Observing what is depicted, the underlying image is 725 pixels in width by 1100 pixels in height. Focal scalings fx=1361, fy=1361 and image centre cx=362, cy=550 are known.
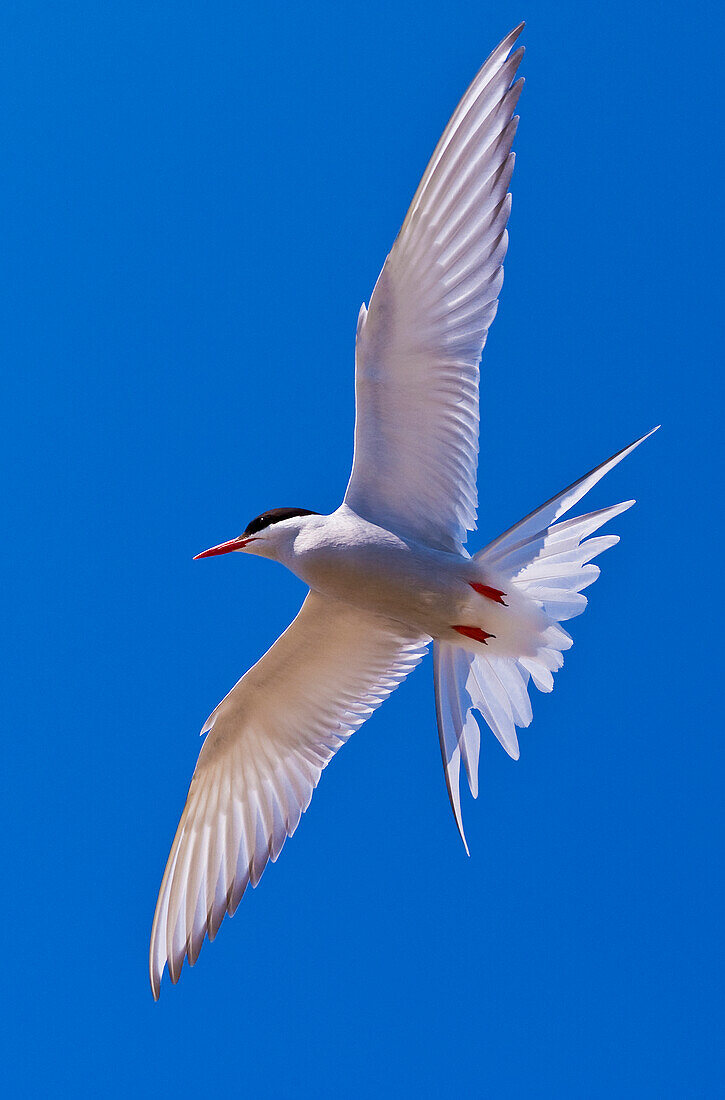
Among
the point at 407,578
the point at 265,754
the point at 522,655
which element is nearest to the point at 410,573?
the point at 407,578

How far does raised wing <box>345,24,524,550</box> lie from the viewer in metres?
4.99

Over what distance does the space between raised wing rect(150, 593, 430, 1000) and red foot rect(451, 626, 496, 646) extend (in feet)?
1.45

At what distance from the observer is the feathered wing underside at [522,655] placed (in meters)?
5.15

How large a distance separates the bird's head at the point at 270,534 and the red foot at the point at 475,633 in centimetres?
81

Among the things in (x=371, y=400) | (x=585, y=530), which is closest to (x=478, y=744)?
(x=585, y=530)

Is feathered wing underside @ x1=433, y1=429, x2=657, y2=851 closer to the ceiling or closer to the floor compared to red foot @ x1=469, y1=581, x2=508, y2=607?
closer to the floor

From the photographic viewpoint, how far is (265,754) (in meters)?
6.38

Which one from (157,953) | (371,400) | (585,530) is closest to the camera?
(585,530)

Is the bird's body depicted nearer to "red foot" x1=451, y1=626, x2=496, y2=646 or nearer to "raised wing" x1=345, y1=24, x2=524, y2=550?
"red foot" x1=451, y1=626, x2=496, y2=646

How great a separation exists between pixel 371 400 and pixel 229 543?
3.54 feet

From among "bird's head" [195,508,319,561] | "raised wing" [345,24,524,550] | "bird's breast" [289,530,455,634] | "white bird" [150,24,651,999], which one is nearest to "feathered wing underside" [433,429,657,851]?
"white bird" [150,24,651,999]

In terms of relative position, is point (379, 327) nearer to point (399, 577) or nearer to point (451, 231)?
point (451, 231)

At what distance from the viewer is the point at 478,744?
5516mm

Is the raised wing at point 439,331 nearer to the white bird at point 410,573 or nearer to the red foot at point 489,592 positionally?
the white bird at point 410,573
